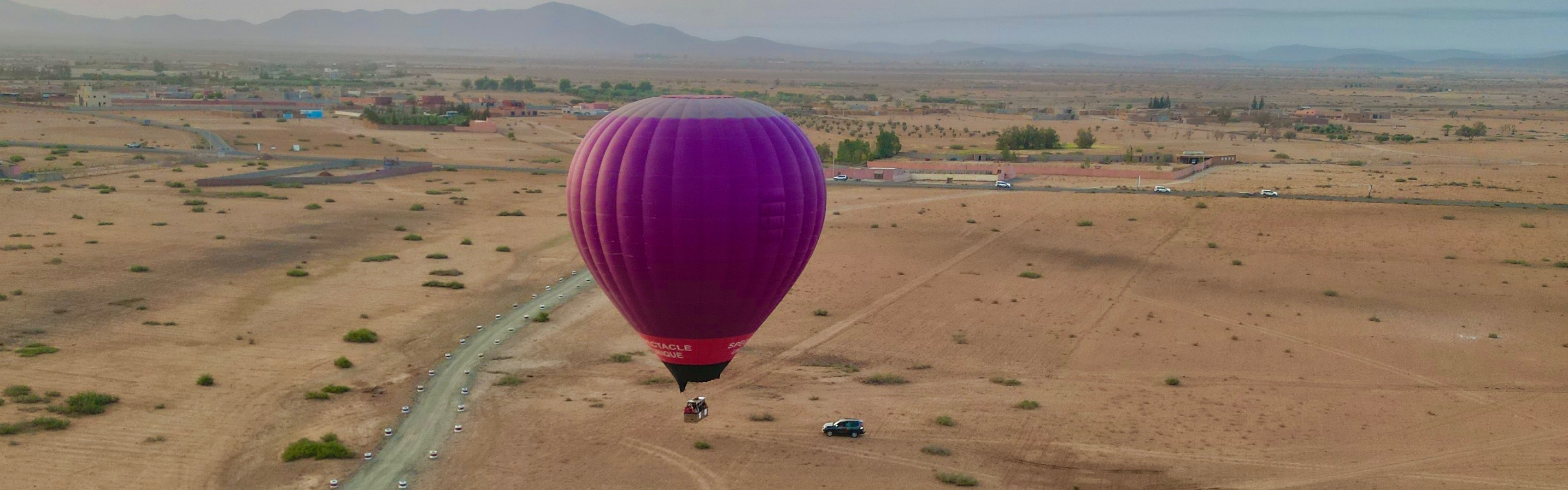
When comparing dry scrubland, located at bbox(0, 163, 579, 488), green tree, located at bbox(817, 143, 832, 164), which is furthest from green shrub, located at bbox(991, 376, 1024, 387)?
green tree, located at bbox(817, 143, 832, 164)

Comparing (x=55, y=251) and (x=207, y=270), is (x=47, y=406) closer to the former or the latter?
(x=207, y=270)

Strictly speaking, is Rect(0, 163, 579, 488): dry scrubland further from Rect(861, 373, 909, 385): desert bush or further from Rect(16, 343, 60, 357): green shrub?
Rect(861, 373, 909, 385): desert bush

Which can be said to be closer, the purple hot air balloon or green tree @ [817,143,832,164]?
the purple hot air balloon

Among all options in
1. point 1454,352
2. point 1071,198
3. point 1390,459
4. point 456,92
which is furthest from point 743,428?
point 456,92

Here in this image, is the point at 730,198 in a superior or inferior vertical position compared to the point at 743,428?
superior

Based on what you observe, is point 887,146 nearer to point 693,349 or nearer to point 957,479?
point 693,349
